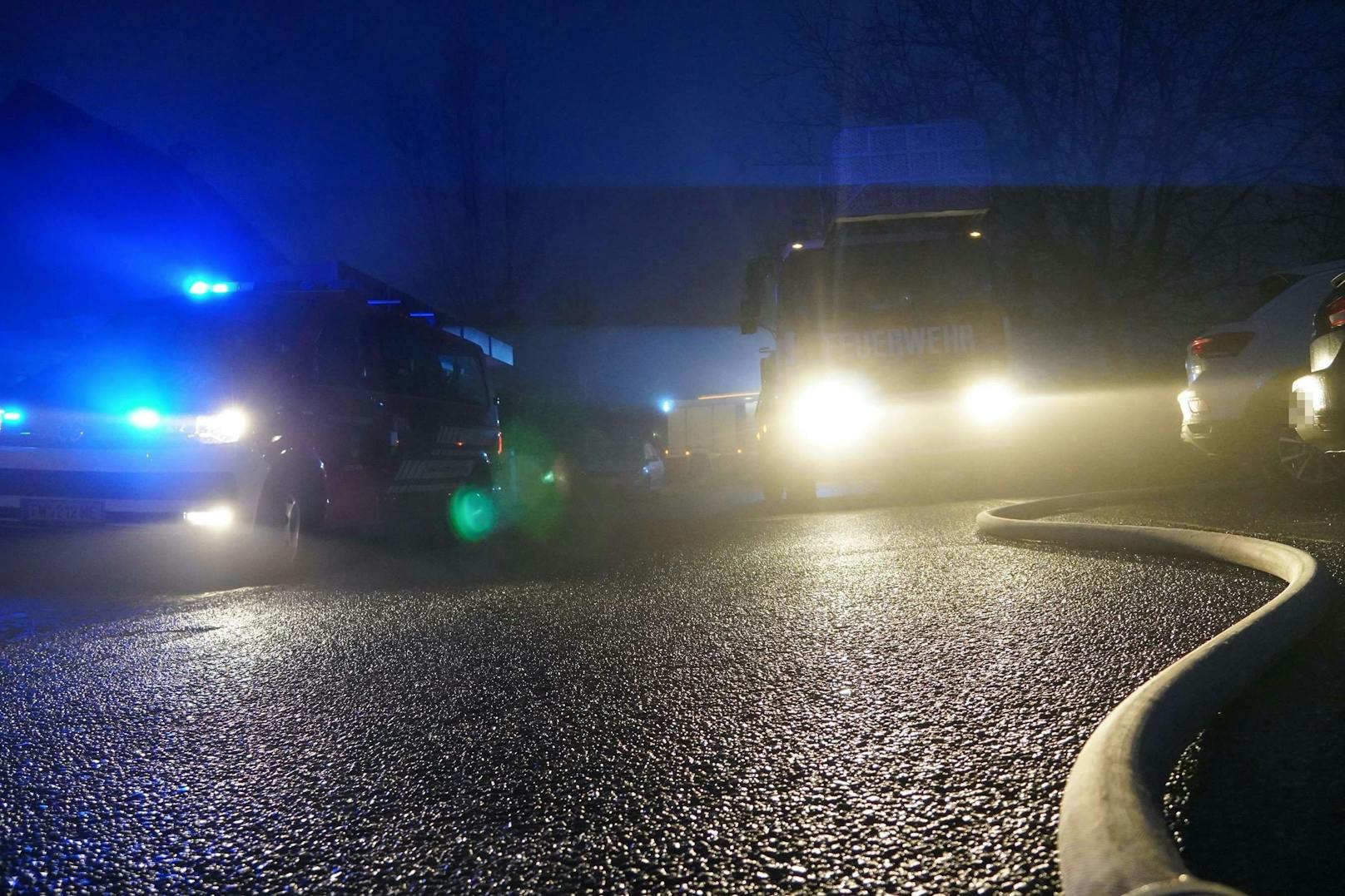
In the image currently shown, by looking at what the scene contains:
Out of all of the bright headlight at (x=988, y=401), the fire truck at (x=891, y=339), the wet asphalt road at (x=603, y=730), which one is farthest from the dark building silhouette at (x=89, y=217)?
the wet asphalt road at (x=603, y=730)

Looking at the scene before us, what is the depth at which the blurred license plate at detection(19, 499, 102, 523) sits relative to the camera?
6.90 m

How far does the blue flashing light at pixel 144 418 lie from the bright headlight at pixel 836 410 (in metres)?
6.68

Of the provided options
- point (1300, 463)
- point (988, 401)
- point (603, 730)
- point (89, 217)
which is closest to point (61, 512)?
point (603, 730)

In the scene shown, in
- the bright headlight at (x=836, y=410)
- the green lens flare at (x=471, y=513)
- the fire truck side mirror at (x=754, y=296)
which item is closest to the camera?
the green lens flare at (x=471, y=513)

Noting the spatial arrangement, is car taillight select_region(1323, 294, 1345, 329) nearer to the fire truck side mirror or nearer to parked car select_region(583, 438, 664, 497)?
the fire truck side mirror

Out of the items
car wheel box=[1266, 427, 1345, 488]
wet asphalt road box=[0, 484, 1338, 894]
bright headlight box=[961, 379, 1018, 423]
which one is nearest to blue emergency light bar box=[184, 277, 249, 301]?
wet asphalt road box=[0, 484, 1338, 894]

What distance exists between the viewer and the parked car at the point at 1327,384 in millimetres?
6043

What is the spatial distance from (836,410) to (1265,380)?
13.8ft

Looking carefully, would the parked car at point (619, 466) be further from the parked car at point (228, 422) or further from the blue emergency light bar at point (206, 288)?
the blue emergency light bar at point (206, 288)

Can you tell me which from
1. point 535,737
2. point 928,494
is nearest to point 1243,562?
point 535,737

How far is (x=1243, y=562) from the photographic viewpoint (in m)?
4.95

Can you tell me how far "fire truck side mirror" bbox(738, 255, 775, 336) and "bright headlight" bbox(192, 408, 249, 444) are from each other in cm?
721

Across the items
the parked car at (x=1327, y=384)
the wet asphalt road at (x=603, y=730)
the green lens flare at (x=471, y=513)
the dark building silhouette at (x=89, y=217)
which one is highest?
the dark building silhouette at (x=89, y=217)

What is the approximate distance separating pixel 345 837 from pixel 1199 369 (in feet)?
28.7
